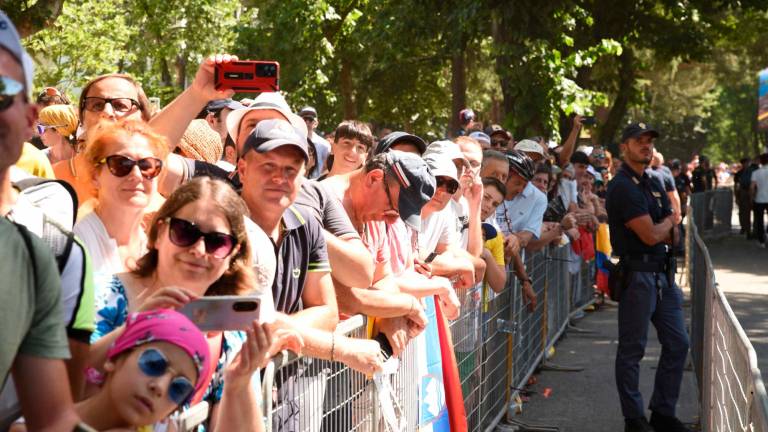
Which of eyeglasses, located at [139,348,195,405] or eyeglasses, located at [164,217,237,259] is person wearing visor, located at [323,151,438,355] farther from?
eyeglasses, located at [139,348,195,405]

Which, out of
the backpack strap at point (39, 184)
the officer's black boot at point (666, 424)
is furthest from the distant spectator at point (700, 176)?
the backpack strap at point (39, 184)

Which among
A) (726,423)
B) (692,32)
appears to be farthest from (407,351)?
(692,32)

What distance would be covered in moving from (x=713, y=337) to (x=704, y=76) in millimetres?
50608

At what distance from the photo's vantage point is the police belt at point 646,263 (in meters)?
8.30

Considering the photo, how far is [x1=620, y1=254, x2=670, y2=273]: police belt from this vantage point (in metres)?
8.30

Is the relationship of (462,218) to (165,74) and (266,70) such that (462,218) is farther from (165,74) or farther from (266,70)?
(165,74)

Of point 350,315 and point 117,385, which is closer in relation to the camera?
point 117,385

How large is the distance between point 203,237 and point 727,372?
297 cm

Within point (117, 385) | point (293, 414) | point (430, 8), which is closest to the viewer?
A: point (117, 385)

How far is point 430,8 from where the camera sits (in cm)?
2058

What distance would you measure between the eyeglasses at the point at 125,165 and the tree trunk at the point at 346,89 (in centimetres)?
2773

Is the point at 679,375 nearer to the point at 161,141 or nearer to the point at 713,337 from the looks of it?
the point at 713,337

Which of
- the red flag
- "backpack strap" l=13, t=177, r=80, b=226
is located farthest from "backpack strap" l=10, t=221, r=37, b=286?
the red flag

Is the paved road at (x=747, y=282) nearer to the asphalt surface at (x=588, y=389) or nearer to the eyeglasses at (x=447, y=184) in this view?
the asphalt surface at (x=588, y=389)
